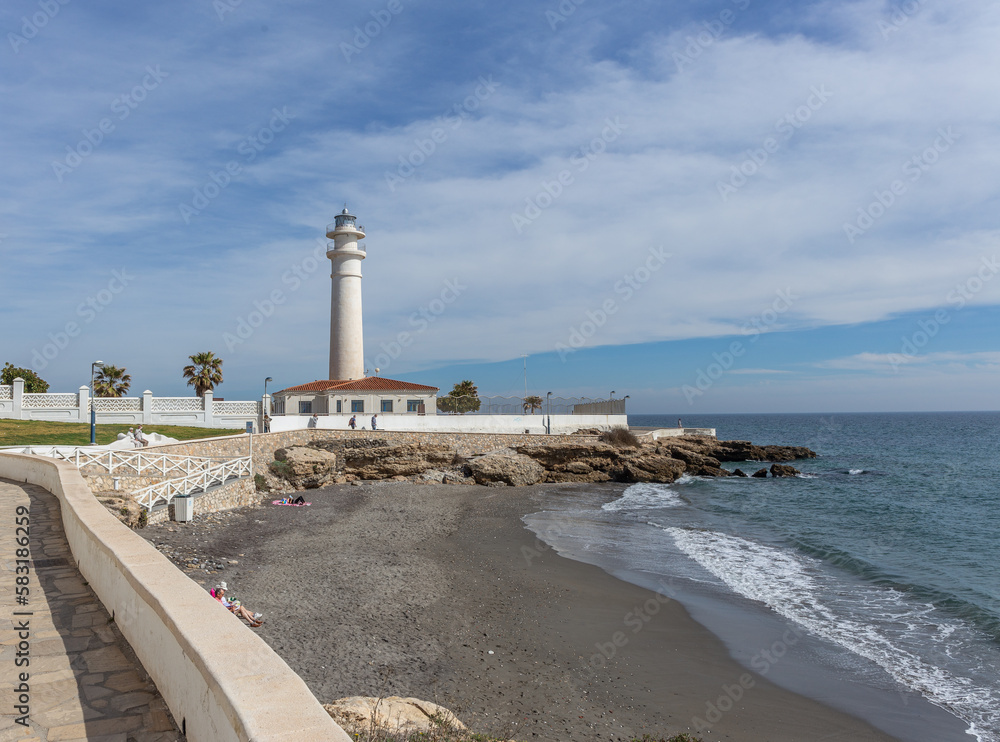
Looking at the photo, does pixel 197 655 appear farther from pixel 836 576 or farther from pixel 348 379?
pixel 348 379

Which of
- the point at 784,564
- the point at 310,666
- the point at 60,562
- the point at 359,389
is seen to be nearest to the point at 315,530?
the point at 310,666

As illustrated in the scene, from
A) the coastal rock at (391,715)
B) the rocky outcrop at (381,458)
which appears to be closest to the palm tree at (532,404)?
the rocky outcrop at (381,458)

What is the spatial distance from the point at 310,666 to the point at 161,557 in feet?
15.7

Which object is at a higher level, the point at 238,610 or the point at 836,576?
the point at 238,610

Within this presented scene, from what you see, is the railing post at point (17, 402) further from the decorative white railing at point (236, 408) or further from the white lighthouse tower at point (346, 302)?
the white lighthouse tower at point (346, 302)

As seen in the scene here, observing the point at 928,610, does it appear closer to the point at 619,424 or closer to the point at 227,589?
the point at 227,589

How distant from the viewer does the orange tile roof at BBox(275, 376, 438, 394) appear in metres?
40.4

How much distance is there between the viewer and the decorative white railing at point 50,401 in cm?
3156

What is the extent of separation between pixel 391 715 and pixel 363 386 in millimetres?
35970

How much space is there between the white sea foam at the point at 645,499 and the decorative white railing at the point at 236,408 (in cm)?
2068

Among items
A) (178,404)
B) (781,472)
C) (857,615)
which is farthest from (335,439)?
(781,472)

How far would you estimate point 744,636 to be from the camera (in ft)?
37.9

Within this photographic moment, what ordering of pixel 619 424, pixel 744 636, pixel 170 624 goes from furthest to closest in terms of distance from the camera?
pixel 619 424, pixel 744 636, pixel 170 624

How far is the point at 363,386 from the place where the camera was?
4075 centimetres
